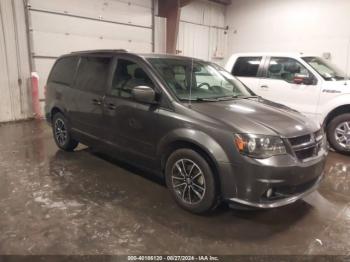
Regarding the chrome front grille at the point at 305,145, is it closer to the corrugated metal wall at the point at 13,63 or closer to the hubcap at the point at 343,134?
the hubcap at the point at 343,134

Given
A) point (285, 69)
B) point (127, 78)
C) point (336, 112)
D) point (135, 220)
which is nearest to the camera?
point (135, 220)

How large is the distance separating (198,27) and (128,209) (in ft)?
31.1

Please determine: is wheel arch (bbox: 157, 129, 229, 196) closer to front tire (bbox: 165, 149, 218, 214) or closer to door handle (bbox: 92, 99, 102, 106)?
front tire (bbox: 165, 149, 218, 214)

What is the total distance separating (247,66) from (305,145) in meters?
3.71

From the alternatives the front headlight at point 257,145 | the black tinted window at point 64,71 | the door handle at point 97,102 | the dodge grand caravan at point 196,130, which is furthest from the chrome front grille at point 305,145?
the black tinted window at point 64,71

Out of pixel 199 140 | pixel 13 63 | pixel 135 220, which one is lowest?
pixel 135 220

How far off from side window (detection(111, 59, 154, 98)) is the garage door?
184 inches

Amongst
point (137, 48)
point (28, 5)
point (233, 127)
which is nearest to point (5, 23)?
point (28, 5)

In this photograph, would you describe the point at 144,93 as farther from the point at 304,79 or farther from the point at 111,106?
the point at 304,79

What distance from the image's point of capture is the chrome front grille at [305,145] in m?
2.57

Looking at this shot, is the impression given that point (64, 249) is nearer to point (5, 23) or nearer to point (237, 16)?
point (5, 23)

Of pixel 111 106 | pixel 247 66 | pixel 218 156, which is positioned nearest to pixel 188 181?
pixel 218 156

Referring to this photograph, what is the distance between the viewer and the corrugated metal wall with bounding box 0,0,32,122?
6.64 metres

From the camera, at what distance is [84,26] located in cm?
785
